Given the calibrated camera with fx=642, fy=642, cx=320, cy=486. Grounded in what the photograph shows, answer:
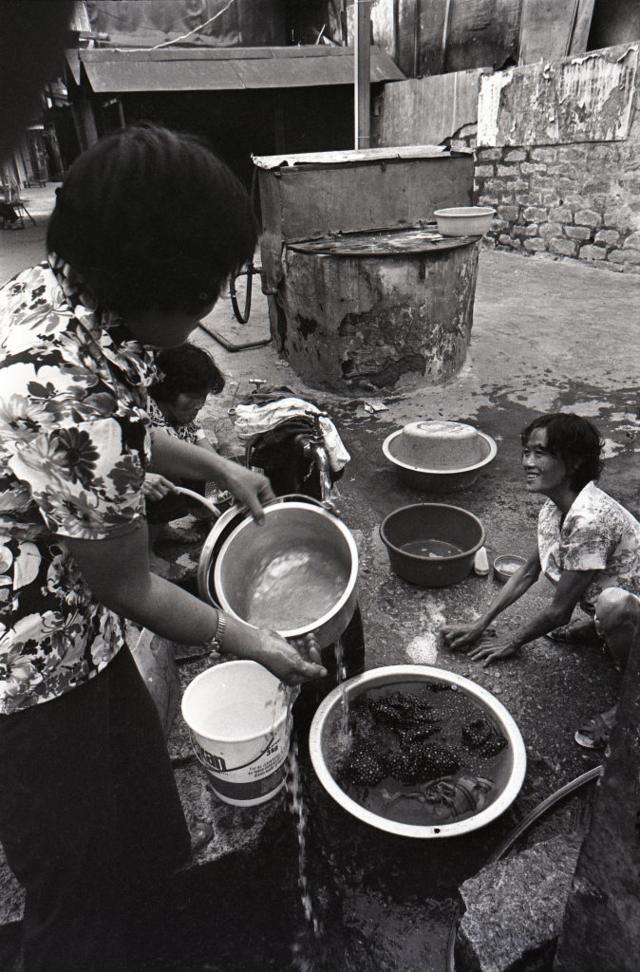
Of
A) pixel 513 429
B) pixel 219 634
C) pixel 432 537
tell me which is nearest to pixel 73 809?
pixel 219 634

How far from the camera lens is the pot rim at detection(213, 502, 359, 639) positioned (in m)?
1.84

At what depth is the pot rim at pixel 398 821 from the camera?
205cm

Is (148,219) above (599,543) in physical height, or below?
above

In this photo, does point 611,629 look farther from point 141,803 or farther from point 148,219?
point 148,219

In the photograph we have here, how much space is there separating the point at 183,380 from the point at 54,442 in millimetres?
2184

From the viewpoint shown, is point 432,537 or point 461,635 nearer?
point 461,635

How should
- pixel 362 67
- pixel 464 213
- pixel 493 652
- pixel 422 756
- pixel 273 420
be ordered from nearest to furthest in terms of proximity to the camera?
1. pixel 422 756
2. pixel 273 420
3. pixel 493 652
4. pixel 464 213
5. pixel 362 67

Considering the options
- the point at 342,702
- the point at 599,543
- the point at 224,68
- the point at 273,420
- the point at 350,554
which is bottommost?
the point at 342,702

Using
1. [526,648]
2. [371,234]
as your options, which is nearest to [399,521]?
[526,648]

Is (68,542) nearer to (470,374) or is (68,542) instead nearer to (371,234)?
(470,374)

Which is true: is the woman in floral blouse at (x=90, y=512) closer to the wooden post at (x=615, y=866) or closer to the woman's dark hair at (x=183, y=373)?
the wooden post at (x=615, y=866)

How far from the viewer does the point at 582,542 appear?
8.21ft

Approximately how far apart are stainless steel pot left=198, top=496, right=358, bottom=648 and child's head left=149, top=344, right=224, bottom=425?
1182 mm

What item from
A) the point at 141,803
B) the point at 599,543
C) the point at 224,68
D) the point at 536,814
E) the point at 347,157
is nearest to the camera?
the point at 141,803
